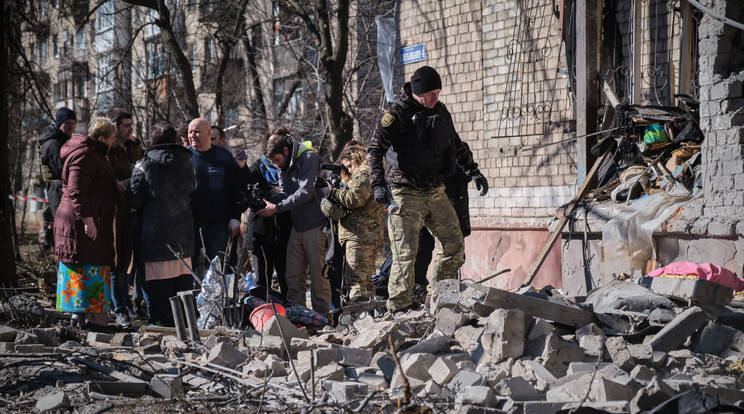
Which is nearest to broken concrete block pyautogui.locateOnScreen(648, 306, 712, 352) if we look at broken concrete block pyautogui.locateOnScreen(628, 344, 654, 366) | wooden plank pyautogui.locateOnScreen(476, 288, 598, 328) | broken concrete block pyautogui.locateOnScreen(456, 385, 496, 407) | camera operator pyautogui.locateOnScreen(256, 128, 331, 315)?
broken concrete block pyautogui.locateOnScreen(628, 344, 654, 366)

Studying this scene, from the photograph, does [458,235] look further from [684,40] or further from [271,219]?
[684,40]

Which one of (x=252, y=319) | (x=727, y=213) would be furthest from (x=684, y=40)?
(x=252, y=319)

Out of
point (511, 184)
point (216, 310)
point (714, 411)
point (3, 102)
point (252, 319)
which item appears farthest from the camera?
point (511, 184)

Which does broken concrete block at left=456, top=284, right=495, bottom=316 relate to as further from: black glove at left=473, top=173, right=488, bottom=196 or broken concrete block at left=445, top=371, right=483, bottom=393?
black glove at left=473, top=173, right=488, bottom=196

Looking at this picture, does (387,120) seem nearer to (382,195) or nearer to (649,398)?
(382,195)

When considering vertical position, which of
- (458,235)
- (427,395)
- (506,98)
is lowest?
(427,395)

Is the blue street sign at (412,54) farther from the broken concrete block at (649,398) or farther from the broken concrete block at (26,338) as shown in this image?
the broken concrete block at (649,398)

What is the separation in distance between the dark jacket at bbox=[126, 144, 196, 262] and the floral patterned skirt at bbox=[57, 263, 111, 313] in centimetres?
41

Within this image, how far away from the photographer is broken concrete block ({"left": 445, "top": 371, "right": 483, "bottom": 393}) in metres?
3.63

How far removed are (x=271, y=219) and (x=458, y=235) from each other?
1913mm

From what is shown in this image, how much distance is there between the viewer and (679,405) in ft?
9.86

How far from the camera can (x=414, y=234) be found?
18.8 ft

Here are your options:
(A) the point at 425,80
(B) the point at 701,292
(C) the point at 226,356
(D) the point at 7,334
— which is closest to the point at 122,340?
(D) the point at 7,334

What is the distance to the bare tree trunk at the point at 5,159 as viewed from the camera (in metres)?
8.27
